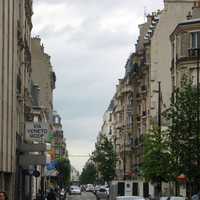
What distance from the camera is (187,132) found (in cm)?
5616

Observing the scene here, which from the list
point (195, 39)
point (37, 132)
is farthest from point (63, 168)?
point (37, 132)

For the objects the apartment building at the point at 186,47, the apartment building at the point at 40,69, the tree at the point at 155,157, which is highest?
the apartment building at the point at 40,69

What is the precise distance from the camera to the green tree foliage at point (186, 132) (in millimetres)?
55750

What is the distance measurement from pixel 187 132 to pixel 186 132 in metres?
0.09

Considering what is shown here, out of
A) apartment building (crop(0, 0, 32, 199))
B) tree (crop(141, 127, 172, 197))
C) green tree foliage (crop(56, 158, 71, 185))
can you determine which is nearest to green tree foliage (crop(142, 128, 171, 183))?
tree (crop(141, 127, 172, 197))

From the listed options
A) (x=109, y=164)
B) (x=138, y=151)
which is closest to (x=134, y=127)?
(x=138, y=151)

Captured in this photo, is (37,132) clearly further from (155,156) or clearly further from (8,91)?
(155,156)

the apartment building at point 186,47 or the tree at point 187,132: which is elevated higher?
the apartment building at point 186,47

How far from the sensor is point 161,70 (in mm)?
102062

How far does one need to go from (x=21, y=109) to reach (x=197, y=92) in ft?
46.2

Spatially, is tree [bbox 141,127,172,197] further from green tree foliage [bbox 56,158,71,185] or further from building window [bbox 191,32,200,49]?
green tree foliage [bbox 56,158,71,185]

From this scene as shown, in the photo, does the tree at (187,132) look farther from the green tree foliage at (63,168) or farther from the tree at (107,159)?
the tree at (107,159)

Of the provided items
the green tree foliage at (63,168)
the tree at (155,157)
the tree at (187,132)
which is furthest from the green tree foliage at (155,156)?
the green tree foliage at (63,168)

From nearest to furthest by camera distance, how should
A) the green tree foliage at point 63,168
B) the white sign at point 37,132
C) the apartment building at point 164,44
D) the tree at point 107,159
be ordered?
the white sign at point 37,132, the apartment building at point 164,44, the green tree foliage at point 63,168, the tree at point 107,159
